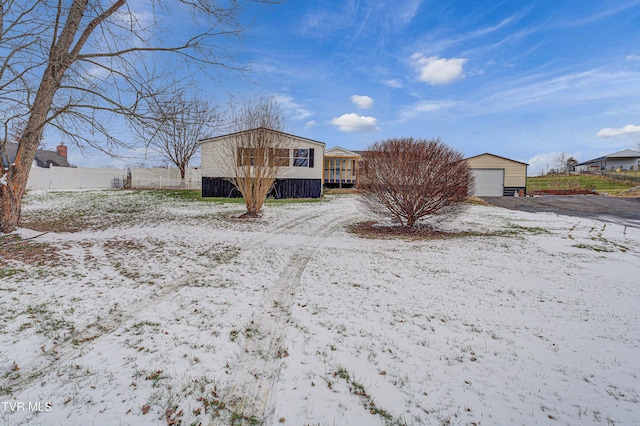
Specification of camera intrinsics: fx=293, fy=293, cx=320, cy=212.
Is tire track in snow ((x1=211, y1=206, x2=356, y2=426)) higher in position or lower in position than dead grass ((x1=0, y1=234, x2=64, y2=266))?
lower

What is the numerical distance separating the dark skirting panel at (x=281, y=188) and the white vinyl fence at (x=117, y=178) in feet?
32.1

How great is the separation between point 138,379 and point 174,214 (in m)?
11.5

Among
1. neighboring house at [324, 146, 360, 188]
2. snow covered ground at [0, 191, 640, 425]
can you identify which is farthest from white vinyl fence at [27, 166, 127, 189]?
snow covered ground at [0, 191, 640, 425]

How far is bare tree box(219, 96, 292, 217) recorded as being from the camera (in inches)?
451

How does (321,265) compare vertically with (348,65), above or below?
below

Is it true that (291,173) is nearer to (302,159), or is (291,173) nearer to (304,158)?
(302,159)

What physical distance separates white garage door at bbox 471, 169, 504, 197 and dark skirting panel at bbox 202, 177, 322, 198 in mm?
15544

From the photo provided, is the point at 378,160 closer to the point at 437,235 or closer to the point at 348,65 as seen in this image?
the point at 437,235

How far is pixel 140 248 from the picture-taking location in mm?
7020

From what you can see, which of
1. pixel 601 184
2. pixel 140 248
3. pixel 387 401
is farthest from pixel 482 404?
pixel 601 184

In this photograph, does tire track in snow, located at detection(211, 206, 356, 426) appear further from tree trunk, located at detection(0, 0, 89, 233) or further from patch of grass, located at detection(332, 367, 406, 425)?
tree trunk, located at detection(0, 0, 89, 233)

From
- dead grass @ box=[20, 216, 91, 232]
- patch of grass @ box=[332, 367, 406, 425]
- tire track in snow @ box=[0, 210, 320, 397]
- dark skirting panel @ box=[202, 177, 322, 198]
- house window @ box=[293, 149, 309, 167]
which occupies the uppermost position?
house window @ box=[293, 149, 309, 167]

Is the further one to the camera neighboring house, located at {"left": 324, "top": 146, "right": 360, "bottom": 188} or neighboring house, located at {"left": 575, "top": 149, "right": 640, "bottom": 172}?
neighboring house, located at {"left": 575, "top": 149, "right": 640, "bottom": 172}

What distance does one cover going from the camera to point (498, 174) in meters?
26.9
